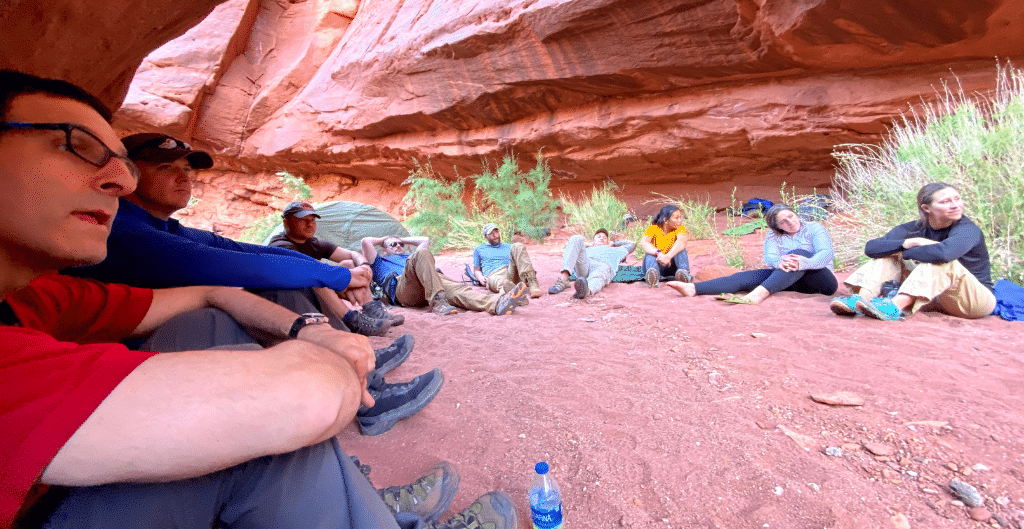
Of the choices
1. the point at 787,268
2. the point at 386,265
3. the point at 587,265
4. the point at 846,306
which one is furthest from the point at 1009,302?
the point at 386,265

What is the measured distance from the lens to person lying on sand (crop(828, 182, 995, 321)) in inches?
119

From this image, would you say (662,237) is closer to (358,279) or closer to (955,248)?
(955,248)

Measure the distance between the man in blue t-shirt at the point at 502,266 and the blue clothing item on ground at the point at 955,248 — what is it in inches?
123

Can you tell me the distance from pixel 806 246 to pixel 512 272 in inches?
115

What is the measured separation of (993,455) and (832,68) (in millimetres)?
8258

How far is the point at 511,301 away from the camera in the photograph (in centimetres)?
418

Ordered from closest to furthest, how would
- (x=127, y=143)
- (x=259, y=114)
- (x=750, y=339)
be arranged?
(x=127, y=143), (x=750, y=339), (x=259, y=114)

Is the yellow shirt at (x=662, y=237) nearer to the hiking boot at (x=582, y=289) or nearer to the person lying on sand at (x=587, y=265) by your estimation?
the person lying on sand at (x=587, y=265)

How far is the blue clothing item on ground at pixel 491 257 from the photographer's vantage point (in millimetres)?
5645

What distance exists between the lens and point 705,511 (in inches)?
53.5

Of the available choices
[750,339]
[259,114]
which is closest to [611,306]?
[750,339]

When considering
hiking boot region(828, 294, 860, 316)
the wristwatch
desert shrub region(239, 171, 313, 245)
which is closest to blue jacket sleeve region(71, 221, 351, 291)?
the wristwatch

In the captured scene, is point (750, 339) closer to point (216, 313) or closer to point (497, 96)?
point (216, 313)

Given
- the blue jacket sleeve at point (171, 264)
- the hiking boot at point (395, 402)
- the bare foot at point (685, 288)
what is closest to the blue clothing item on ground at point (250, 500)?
the hiking boot at point (395, 402)
